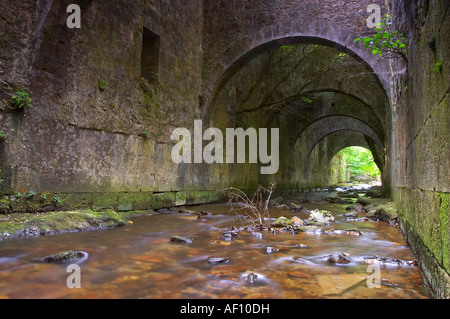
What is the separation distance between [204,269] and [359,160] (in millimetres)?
39654

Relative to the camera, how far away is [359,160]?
3828cm

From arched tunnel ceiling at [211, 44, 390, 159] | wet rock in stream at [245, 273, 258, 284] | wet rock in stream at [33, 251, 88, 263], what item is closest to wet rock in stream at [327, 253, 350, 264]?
wet rock in stream at [245, 273, 258, 284]

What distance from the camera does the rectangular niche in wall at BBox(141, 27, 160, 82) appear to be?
688 cm

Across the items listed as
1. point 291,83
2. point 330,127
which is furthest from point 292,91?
point 330,127

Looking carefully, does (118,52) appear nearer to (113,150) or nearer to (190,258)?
(113,150)

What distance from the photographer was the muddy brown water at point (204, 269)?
1.80 metres

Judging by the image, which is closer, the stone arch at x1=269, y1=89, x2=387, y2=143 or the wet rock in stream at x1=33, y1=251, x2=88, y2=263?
the wet rock in stream at x1=33, y1=251, x2=88, y2=263

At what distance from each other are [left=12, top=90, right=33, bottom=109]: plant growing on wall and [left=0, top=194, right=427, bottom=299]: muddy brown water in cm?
175

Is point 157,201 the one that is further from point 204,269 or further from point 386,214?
point 204,269

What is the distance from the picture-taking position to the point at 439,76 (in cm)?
163

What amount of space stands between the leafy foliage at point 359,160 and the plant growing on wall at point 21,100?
3500 centimetres

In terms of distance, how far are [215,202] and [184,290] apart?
285 inches

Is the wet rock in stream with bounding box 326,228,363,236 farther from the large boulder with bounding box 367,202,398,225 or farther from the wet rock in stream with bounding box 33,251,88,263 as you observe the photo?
the wet rock in stream with bounding box 33,251,88,263
